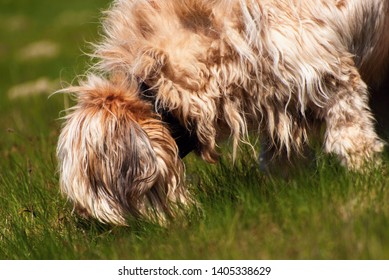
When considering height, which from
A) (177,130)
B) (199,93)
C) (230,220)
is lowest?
(230,220)

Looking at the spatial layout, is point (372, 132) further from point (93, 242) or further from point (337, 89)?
point (93, 242)

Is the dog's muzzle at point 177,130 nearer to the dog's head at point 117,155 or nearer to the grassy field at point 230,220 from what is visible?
the dog's head at point 117,155

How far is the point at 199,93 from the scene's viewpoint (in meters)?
4.17

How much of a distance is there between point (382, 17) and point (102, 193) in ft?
6.13

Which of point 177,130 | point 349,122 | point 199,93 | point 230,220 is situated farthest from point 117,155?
point 349,122

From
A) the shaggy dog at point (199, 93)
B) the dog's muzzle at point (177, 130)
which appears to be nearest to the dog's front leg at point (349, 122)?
the shaggy dog at point (199, 93)

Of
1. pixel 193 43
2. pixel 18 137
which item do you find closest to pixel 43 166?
pixel 18 137

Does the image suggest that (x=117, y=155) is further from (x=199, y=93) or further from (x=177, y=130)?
(x=199, y=93)

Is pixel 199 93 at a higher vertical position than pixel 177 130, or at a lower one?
higher

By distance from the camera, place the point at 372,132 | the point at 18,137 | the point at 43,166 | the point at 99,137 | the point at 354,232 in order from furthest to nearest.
A: the point at 18,137 < the point at 43,166 < the point at 372,132 < the point at 99,137 < the point at 354,232

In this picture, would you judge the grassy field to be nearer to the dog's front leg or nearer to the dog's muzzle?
the dog's front leg

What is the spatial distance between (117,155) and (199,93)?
0.55 m

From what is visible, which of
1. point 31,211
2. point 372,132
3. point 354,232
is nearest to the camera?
point 354,232
